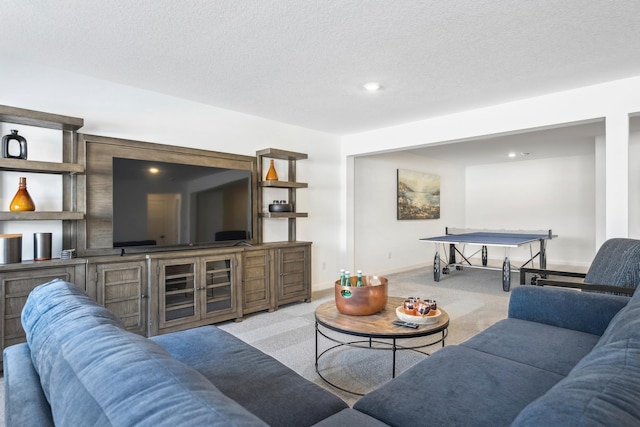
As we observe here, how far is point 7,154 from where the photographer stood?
2.66 metres

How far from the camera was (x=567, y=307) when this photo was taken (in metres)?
2.14

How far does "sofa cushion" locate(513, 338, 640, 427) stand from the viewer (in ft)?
2.00

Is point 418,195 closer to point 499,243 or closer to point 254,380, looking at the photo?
point 499,243

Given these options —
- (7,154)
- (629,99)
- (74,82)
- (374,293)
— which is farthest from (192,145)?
(629,99)

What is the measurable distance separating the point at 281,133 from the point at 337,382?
328 cm

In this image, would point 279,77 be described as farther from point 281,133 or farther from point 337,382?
point 337,382

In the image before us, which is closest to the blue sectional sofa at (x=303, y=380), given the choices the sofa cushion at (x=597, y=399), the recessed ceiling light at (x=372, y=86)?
the sofa cushion at (x=597, y=399)

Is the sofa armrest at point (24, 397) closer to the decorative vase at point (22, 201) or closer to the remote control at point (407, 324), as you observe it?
the remote control at point (407, 324)

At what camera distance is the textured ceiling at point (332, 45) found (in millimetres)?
2172

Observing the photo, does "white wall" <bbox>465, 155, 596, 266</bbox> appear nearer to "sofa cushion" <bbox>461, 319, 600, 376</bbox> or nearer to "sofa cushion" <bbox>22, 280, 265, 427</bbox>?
"sofa cushion" <bbox>461, 319, 600, 376</bbox>

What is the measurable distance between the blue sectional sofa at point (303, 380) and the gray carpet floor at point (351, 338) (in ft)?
2.91

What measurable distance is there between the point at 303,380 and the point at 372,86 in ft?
9.04

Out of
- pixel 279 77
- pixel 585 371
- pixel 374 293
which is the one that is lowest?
pixel 374 293

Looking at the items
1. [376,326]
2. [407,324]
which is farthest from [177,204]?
[407,324]
